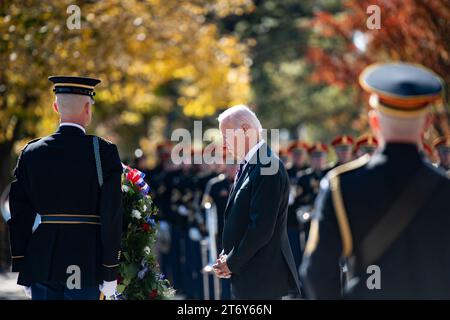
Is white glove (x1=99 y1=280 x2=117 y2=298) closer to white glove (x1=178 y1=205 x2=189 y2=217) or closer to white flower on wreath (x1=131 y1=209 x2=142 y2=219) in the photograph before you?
white flower on wreath (x1=131 y1=209 x2=142 y2=219)

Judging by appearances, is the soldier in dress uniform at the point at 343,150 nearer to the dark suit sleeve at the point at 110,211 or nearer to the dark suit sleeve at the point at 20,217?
the dark suit sleeve at the point at 110,211

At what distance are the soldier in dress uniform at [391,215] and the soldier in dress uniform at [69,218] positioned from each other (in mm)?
2064

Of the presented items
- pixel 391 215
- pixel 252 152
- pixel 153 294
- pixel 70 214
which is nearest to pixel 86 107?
pixel 70 214

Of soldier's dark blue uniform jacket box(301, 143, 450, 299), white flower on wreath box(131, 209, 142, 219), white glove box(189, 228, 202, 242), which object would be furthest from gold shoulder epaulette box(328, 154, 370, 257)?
white glove box(189, 228, 202, 242)

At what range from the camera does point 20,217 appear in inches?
227

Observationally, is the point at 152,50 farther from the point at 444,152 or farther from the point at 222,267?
the point at 222,267

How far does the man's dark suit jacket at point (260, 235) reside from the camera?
571 centimetres

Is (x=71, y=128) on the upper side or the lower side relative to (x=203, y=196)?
upper

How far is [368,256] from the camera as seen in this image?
152 inches

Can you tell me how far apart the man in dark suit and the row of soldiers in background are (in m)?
5.74

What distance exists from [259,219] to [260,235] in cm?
10

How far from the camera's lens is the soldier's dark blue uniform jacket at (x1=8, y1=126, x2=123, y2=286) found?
569cm

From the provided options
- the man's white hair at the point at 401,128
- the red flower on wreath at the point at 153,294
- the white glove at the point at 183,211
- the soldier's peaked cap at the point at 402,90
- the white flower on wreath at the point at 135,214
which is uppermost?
the soldier's peaked cap at the point at 402,90

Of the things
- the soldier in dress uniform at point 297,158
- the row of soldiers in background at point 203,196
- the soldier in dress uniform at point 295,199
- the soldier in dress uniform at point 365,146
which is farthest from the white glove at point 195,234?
the soldier in dress uniform at point 365,146
